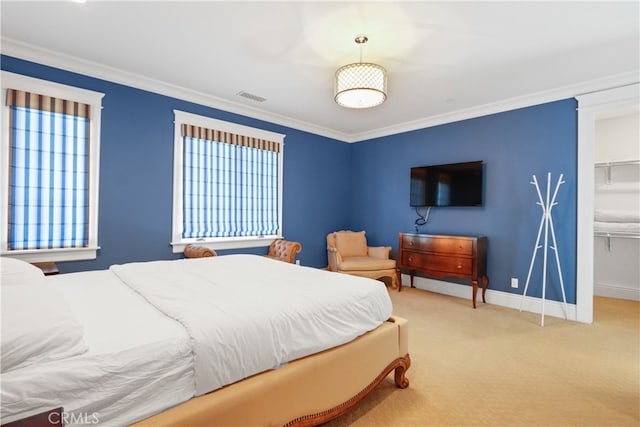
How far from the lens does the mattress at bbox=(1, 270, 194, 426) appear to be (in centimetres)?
92

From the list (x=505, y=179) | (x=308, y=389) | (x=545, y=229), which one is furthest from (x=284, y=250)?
(x=545, y=229)

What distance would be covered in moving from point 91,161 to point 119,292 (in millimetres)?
2101

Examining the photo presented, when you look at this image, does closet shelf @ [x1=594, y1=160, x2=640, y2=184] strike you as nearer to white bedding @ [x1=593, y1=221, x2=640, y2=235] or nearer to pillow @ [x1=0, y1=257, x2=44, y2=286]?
white bedding @ [x1=593, y1=221, x2=640, y2=235]

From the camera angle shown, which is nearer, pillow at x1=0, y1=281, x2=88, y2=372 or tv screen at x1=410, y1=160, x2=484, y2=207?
pillow at x1=0, y1=281, x2=88, y2=372

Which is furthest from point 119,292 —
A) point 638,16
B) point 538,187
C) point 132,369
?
point 538,187

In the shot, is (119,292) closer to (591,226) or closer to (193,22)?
(193,22)

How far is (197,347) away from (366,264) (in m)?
3.55

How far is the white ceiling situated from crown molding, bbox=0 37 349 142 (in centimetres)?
1

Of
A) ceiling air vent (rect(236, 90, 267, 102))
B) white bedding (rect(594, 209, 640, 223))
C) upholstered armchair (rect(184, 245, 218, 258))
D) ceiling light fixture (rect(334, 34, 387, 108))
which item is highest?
ceiling air vent (rect(236, 90, 267, 102))

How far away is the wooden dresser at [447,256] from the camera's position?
12.9 ft

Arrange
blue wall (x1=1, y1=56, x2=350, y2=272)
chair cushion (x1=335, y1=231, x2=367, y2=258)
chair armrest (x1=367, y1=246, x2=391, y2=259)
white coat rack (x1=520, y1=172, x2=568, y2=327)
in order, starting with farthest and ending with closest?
chair cushion (x1=335, y1=231, x2=367, y2=258) → chair armrest (x1=367, y1=246, x2=391, y2=259) → white coat rack (x1=520, y1=172, x2=568, y2=327) → blue wall (x1=1, y1=56, x2=350, y2=272)

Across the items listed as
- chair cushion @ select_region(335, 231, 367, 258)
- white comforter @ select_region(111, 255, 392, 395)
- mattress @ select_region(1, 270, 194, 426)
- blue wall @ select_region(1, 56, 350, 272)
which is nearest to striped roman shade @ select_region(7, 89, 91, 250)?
blue wall @ select_region(1, 56, 350, 272)

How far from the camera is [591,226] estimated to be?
3.40m

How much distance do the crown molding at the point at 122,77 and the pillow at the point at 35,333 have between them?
276cm
